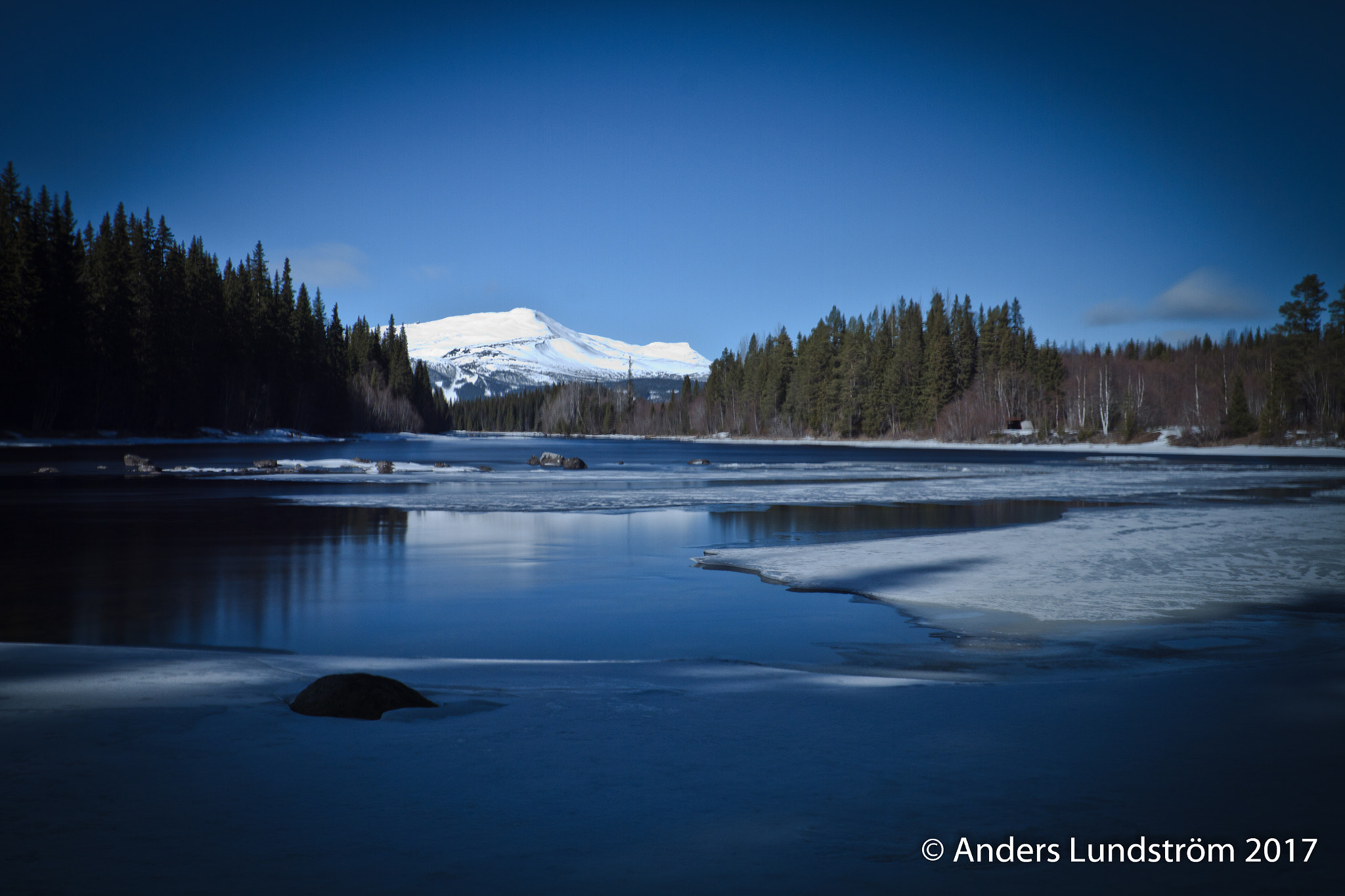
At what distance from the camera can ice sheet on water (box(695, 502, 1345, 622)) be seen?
9.82 m

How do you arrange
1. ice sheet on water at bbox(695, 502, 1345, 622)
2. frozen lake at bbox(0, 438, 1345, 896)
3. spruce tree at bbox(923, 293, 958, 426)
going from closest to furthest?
frozen lake at bbox(0, 438, 1345, 896) → ice sheet on water at bbox(695, 502, 1345, 622) → spruce tree at bbox(923, 293, 958, 426)

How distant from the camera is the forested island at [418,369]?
60.2 metres

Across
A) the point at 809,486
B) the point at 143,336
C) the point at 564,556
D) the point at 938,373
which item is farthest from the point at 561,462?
the point at 938,373

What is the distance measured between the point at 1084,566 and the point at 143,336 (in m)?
73.5

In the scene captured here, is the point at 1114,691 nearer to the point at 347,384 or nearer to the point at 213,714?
the point at 213,714

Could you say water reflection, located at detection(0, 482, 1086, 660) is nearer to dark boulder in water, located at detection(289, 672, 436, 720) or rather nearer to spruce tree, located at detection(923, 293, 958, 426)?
dark boulder in water, located at detection(289, 672, 436, 720)

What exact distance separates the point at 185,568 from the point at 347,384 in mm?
110546

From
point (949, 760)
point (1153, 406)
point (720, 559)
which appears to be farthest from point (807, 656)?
point (1153, 406)

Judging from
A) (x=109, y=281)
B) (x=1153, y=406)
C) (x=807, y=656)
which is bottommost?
(x=807, y=656)

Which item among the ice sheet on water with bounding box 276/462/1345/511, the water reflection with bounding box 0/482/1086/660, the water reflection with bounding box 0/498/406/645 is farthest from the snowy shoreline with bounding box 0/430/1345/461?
the water reflection with bounding box 0/482/1086/660

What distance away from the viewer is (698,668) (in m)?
6.78

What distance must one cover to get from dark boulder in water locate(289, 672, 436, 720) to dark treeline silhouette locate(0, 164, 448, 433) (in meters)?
62.4

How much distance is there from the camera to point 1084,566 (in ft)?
39.5

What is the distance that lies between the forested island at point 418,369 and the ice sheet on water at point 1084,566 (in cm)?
5986
